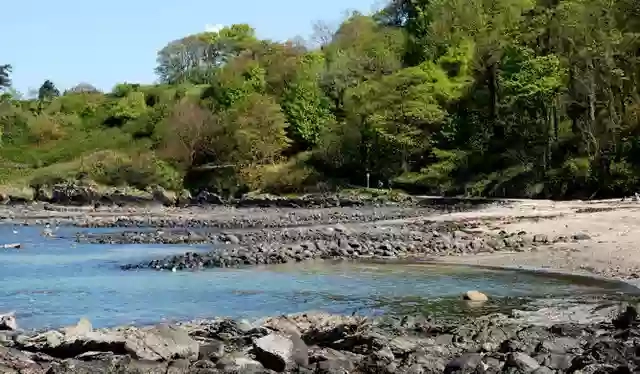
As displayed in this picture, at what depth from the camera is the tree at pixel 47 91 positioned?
11702cm

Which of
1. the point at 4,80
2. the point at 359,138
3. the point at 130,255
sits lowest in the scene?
the point at 130,255

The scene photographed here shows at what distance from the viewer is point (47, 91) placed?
128 meters

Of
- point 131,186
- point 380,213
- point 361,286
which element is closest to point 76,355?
point 361,286

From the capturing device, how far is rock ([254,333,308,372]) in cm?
950

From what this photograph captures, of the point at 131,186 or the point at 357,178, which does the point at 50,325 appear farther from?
the point at 131,186

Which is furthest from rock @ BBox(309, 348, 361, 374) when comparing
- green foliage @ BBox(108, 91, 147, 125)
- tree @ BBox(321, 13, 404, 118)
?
green foliage @ BBox(108, 91, 147, 125)

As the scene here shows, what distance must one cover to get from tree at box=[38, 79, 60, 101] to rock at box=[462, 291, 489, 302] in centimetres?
10605

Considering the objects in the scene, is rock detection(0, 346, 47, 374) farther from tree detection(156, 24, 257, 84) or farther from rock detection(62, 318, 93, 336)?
tree detection(156, 24, 257, 84)

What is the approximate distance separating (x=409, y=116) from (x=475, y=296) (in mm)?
43634

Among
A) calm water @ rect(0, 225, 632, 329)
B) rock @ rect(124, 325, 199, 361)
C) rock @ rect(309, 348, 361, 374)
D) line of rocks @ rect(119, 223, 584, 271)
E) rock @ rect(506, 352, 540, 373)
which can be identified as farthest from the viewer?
line of rocks @ rect(119, 223, 584, 271)

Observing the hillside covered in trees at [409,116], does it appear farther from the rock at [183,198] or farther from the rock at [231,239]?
the rock at [231,239]

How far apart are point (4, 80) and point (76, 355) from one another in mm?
55814

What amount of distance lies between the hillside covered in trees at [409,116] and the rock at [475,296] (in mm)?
30199

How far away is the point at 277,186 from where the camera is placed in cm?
A: 6347
